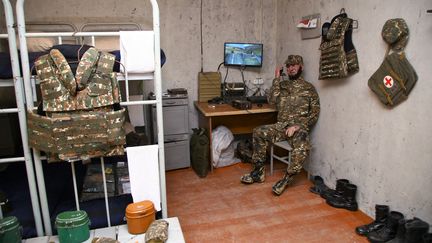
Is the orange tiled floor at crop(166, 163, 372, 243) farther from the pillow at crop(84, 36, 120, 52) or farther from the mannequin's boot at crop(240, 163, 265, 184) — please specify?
the pillow at crop(84, 36, 120, 52)

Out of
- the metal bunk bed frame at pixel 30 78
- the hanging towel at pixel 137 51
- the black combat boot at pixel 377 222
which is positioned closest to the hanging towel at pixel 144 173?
the metal bunk bed frame at pixel 30 78

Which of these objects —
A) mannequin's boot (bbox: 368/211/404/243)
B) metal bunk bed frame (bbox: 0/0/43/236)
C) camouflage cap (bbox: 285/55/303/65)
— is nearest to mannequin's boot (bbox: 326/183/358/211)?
mannequin's boot (bbox: 368/211/404/243)

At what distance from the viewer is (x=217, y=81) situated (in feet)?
12.4

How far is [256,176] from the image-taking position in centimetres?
315

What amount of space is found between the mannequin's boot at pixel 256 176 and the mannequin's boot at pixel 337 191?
65cm

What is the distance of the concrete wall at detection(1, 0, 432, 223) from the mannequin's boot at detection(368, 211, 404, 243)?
3.5 inches

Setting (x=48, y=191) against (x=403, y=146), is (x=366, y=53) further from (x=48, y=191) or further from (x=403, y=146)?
(x=48, y=191)

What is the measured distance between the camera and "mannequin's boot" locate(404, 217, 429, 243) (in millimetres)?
1924

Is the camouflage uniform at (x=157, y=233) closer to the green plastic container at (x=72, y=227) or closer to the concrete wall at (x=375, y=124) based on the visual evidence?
the green plastic container at (x=72, y=227)

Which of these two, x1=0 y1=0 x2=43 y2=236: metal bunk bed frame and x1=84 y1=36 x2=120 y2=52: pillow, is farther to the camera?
x1=84 y1=36 x2=120 y2=52: pillow

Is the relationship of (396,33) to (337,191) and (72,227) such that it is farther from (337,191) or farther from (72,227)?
(72,227)

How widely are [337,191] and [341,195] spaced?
7 centimetres

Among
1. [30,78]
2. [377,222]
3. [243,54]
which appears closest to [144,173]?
[30,78]

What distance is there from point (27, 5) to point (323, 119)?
3422 mm
